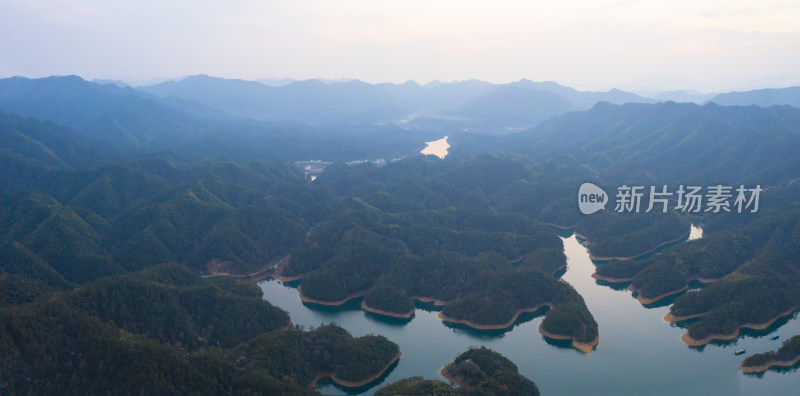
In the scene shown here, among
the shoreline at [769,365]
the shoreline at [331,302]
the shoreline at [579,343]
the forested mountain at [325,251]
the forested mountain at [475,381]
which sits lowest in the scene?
the shoreline at [331,302]

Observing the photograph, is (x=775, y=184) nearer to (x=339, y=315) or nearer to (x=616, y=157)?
(x=616, y=157)

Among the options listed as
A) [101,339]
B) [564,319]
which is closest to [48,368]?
[101,339]

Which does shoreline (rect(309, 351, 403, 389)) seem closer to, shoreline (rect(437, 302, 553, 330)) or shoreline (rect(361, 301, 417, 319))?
shoreline (rect(361, 301, 417, 319))

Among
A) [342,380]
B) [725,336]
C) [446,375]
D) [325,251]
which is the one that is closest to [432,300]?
[446,375]

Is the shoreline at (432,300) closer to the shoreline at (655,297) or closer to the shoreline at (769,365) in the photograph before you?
the shoreline at (655,297)

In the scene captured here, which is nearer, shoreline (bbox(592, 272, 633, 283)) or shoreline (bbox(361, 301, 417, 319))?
shoreline (bbox(361, 301, 417, 319))

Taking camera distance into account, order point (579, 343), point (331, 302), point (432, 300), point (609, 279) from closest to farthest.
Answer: point (579, 343) → point (432, 300) → point (331, 302) → point (609, 279)

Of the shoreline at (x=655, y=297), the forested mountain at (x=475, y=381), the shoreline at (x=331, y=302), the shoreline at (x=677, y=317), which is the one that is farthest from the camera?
the shoreline at (x=331, y=302)

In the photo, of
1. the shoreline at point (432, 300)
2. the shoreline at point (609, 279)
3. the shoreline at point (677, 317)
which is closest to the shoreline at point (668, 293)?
the shoreline at point (609, 279)

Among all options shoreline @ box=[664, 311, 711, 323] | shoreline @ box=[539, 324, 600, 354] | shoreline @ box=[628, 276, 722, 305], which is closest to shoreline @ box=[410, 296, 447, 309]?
shoreline @ box=[539, 324, 600, 354]

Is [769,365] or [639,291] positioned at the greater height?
[639,291]

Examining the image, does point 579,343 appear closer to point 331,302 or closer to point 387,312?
point 387,312
